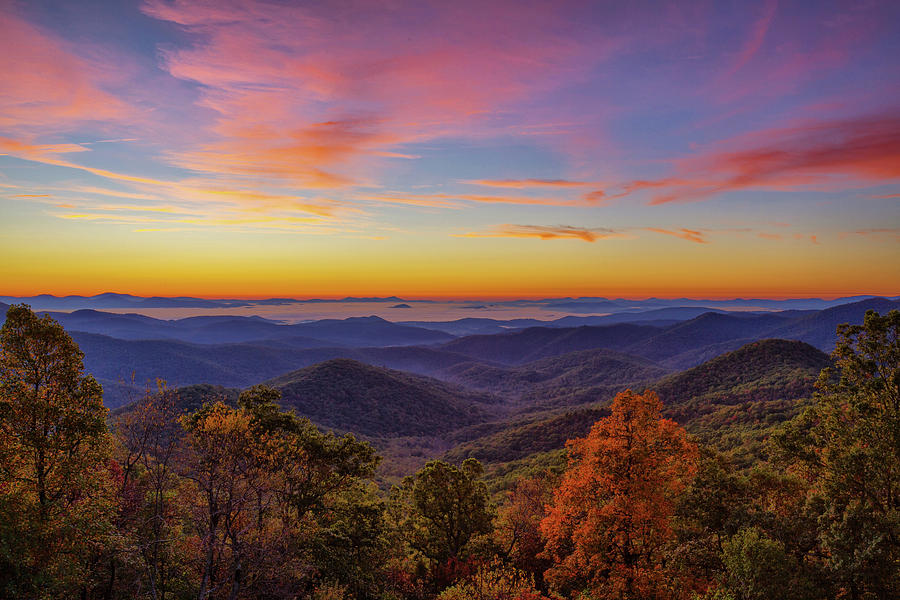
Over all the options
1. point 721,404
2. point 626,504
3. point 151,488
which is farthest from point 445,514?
point 721,404

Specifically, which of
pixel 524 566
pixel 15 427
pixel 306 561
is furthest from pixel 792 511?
pixel 15 427

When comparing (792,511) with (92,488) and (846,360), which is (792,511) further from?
(92,488)

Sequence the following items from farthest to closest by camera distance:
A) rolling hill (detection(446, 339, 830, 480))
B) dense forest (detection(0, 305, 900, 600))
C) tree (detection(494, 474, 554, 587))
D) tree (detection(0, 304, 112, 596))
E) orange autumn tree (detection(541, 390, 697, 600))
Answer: rolling hill (detection(446, 339, 830, 480)), tree (detection(494, 474, 554, 587)), orange autumn tree (detection(541, 390, 697, 600)), dense forest (detection(0, 305, 900, 600)), tree (detection(0, 304, 112, 596))

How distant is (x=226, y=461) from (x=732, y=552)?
71.9ft

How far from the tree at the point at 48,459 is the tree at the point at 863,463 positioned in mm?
28385

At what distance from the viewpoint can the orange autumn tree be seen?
19.0m

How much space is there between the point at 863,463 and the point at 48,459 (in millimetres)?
34035

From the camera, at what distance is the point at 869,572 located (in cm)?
1482

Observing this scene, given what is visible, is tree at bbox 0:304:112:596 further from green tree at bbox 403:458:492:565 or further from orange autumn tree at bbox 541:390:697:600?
green tree at bbox 403:458:492:565

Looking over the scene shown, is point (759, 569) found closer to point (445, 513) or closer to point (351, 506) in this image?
point (351, 506)

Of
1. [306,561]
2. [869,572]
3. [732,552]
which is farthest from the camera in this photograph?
[306,561]

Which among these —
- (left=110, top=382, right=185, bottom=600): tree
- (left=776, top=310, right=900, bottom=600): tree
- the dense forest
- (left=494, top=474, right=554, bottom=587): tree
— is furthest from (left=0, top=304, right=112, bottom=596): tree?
(left=776, top=310, right=900, bottom=600): tree

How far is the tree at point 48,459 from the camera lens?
15453 mm

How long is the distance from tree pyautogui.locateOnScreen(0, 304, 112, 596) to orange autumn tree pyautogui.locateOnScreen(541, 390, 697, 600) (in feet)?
67.1
